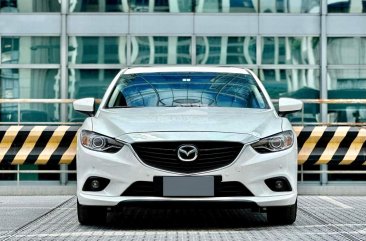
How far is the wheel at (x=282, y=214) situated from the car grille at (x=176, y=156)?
0.85 metres

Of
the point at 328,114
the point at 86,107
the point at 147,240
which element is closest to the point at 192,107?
the point at 86,107

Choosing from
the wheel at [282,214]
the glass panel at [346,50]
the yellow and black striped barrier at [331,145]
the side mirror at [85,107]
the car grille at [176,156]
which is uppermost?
the glass panel at [346,50]

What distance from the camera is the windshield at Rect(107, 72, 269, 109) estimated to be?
9.60 meters

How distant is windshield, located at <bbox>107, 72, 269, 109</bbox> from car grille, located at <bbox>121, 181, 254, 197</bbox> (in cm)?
136

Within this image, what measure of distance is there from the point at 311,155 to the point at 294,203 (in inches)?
174

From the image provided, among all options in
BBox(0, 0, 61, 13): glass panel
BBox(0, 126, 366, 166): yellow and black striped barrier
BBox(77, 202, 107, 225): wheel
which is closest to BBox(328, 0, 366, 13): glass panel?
BBox(0, 0, 61, 13): glass panel

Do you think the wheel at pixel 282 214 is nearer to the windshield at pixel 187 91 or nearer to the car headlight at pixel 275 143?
the car headlight at pixel 275 143

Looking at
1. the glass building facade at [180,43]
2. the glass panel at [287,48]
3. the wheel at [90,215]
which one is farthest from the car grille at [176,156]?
the glass panel at [287,48]

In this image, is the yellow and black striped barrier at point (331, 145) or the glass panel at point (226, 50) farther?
the glass panel at point (226, 50)

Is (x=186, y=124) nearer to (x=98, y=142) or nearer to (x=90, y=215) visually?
(x=98, y=142)

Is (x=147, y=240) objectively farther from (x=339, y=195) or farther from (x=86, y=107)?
(x=339, y=195)

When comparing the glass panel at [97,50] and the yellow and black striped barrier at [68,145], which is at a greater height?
the glass panel at [97,50]

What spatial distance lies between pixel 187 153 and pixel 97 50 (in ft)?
41.5

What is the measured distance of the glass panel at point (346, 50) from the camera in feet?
68.1
